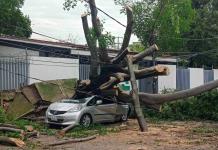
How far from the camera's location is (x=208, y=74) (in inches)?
1678

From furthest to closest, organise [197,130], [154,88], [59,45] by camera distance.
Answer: [154,88] → [59,45] → [197,130]

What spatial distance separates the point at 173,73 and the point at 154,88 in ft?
14.9

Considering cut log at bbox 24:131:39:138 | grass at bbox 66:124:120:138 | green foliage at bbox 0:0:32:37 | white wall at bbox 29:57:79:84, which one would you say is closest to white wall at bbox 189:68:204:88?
white wall at bbox 29:57:79:84

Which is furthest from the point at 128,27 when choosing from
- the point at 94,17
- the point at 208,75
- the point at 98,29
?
the point at 208,75

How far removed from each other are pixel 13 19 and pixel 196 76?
15588 mm

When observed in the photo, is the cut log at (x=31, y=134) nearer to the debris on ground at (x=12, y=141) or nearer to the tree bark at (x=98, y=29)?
the debris on ground at (x=12, y=141)

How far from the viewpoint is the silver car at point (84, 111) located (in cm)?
2130

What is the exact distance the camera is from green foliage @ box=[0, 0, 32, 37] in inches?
1111

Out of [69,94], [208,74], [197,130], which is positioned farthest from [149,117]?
[208,74]

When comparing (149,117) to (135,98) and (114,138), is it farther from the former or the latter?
(114,138)

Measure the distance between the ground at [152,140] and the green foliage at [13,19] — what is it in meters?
11.2

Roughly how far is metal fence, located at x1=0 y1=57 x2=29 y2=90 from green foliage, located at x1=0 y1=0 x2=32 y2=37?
3.24m

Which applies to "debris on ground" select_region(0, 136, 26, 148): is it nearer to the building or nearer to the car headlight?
the car headlight

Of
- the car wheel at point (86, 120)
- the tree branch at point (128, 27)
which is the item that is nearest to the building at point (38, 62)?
the car wheel at point (86, 120)
